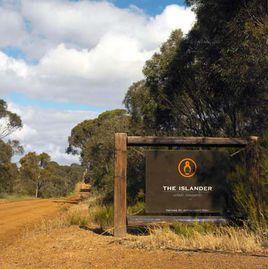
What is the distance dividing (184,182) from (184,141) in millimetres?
991

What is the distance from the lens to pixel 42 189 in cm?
6844

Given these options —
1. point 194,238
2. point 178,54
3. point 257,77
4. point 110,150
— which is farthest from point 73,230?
point 110,150

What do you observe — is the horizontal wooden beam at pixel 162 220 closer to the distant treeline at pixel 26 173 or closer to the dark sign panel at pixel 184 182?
the dark sign panel at pixel 184 182

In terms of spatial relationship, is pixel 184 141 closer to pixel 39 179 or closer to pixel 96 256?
pixel 96 256

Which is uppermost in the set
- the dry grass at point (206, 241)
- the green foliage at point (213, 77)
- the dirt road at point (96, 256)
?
the green foliage at point (213, 77)

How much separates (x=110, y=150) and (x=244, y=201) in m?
24.9

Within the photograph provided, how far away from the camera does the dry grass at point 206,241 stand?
9984 millimetres

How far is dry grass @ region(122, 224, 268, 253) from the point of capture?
9984mm

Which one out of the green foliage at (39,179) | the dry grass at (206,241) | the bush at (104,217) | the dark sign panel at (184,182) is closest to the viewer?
the dry grass at (206,241)

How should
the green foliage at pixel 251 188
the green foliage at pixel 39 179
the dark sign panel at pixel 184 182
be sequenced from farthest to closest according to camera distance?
the green foliage at pixel 39 179 < the dark sign panel at pixel 184 182 < the green foliage at pixel 251 188

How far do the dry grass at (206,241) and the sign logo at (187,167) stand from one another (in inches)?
65.7

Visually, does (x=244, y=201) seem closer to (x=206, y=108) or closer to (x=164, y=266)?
(x=164, y=266)

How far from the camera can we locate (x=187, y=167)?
41.7ft

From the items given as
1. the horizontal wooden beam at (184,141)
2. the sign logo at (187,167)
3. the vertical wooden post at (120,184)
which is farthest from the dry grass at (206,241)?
the horizontal wooden beam at (184,141)
